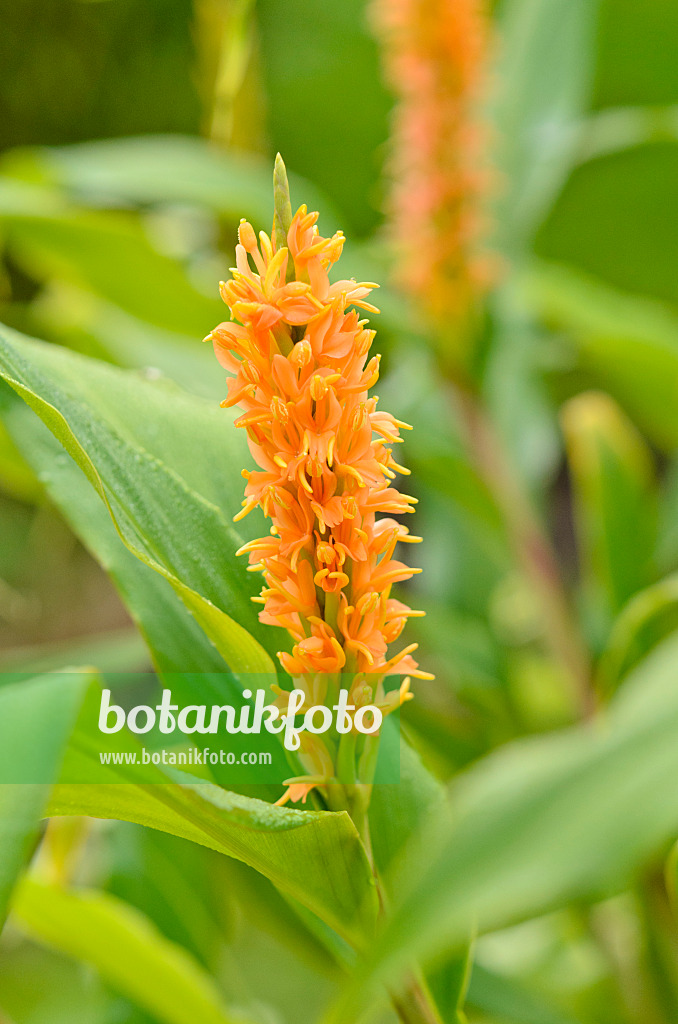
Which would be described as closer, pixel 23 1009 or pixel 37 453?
pixel 37 453

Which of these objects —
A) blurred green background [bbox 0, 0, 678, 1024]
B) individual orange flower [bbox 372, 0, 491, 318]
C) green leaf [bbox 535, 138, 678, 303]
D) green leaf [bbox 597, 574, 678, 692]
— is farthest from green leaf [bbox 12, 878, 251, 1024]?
green leaf [bbox 535, 138, 678, 303]

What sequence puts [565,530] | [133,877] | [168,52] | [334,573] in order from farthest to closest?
[565,530] → [168,52] → [133,877] → [334,573]

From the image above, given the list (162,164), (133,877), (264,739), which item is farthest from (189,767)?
(162,164)

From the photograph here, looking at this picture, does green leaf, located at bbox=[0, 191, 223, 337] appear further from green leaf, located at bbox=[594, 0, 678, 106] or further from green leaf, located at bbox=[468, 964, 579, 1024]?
green leaf, located at bbox=[594, 0, 678, 106]

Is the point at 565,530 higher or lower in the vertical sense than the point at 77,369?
higher

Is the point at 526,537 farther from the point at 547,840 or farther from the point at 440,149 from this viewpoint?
the point at 547,840

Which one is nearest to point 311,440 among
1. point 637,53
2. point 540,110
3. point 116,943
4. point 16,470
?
point 116,943

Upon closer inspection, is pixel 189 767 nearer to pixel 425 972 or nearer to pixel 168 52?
pixel 425 972
